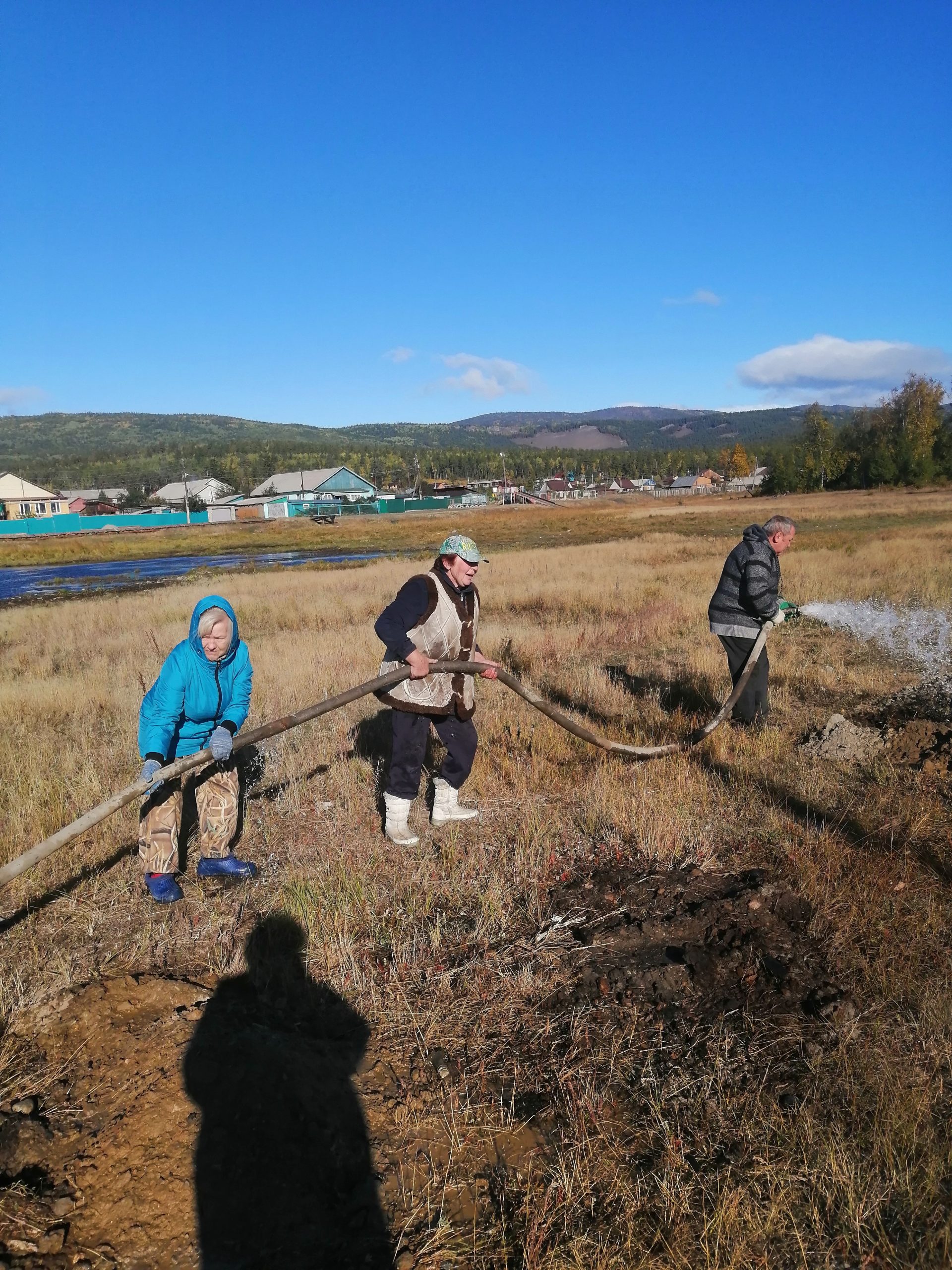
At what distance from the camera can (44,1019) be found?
10.1 ft

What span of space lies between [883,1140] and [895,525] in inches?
1363

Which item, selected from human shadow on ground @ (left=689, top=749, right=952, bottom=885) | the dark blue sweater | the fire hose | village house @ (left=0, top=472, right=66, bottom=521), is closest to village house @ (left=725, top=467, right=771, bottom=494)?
village house @ (left=0, top=472, right=66, bottom=521)

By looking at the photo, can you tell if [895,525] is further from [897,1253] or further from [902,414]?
[902,414]

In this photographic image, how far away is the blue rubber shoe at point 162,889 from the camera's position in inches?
160

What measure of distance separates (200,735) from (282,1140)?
2384 mm

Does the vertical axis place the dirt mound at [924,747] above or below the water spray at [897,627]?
below

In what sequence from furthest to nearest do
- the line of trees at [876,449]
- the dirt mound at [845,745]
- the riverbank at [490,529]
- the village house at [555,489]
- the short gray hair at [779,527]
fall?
the village house at [555,489] < the line of trees at [876,449] < the riverbank at [490,529] < the short gray hair at [779,527] < the dirt mound at [845,745]

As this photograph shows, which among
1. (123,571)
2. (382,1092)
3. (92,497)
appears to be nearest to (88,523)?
(92,497)

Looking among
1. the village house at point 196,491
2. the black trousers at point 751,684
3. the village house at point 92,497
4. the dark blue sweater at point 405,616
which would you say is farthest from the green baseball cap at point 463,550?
the village house at point 196,491

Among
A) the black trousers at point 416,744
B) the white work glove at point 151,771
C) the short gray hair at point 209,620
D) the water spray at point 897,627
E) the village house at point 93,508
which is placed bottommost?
the water spray at point 897,627

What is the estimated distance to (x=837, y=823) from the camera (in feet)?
15.6

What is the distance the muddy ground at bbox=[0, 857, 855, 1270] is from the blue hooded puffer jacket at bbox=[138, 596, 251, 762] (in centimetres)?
119

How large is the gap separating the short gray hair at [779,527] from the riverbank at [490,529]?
25557 mm

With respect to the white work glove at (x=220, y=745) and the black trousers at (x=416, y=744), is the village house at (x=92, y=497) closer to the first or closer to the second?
the black trousers at (x=416, y=744)
